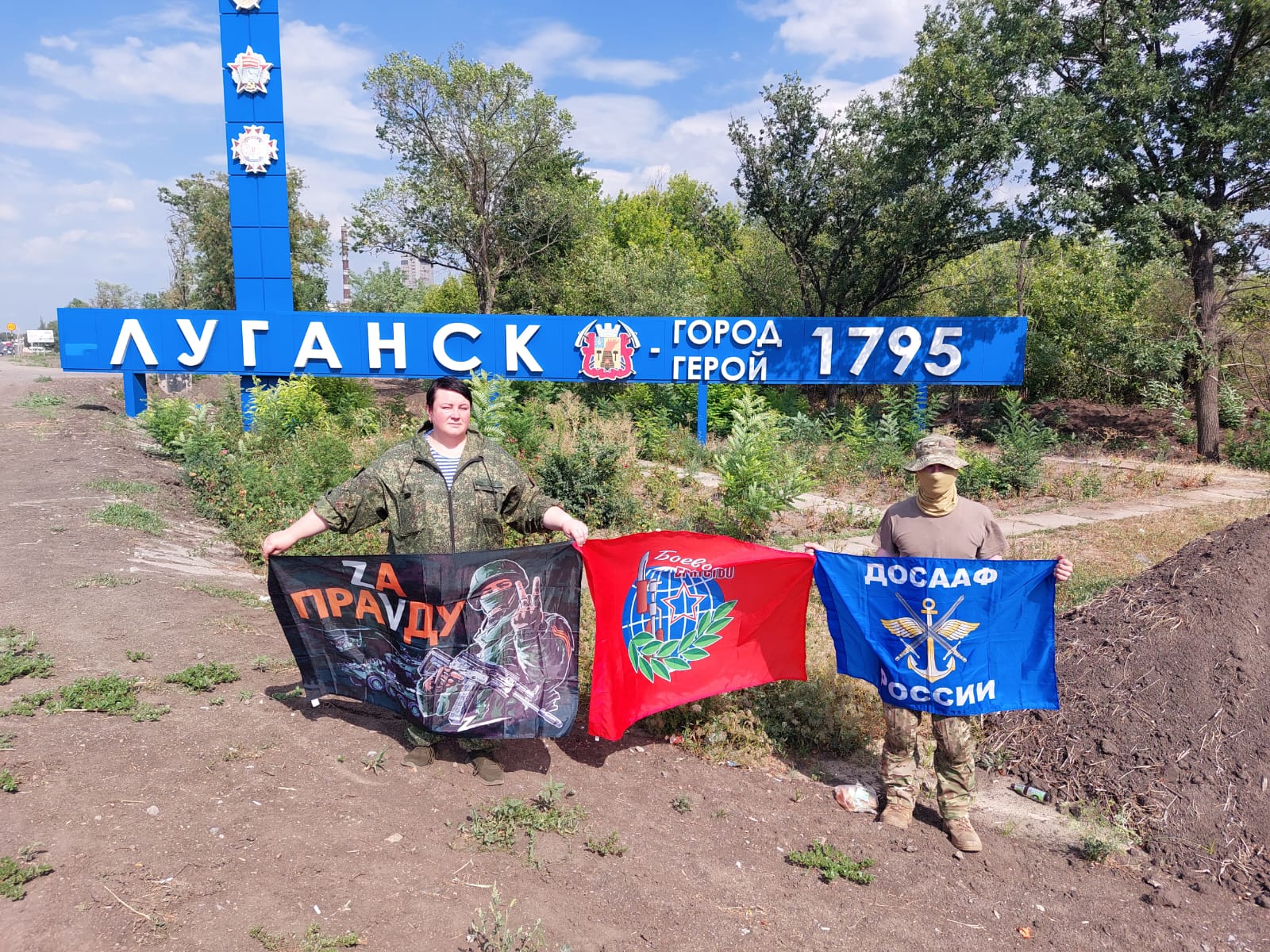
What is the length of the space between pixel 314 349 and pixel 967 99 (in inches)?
470

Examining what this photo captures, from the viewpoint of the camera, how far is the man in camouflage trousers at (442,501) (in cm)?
392

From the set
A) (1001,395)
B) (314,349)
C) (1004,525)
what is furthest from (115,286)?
(1004,525)

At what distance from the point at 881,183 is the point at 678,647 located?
536 inches

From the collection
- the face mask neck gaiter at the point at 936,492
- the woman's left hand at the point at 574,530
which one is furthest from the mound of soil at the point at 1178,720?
the woman's left hand at the point at 574,530

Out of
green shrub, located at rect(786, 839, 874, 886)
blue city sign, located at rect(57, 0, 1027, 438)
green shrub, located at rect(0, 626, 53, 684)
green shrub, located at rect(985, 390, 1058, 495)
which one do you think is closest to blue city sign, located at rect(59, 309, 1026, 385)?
blue city sign, located at rect(57, 0, 1027, 438)

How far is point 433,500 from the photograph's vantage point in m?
4.05

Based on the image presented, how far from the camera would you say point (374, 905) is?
120 inches

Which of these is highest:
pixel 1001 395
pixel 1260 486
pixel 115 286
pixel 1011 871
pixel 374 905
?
pixel 115 286

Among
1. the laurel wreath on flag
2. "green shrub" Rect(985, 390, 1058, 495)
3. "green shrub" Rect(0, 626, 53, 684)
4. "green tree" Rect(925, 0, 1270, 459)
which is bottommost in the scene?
"green shrub" Rect(0, 626, 53, 684)

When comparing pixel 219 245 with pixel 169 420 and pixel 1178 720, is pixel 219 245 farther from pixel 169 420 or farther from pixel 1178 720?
pixel 1178 720

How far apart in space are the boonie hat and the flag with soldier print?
1740mm

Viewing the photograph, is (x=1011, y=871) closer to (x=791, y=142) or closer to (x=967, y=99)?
(x=967, y=99)

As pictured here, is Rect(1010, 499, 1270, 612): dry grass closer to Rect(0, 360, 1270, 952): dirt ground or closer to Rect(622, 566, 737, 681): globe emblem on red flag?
Rect(0, 360, 1270, 952): dirt ground

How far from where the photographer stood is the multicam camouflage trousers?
3.89 meters
